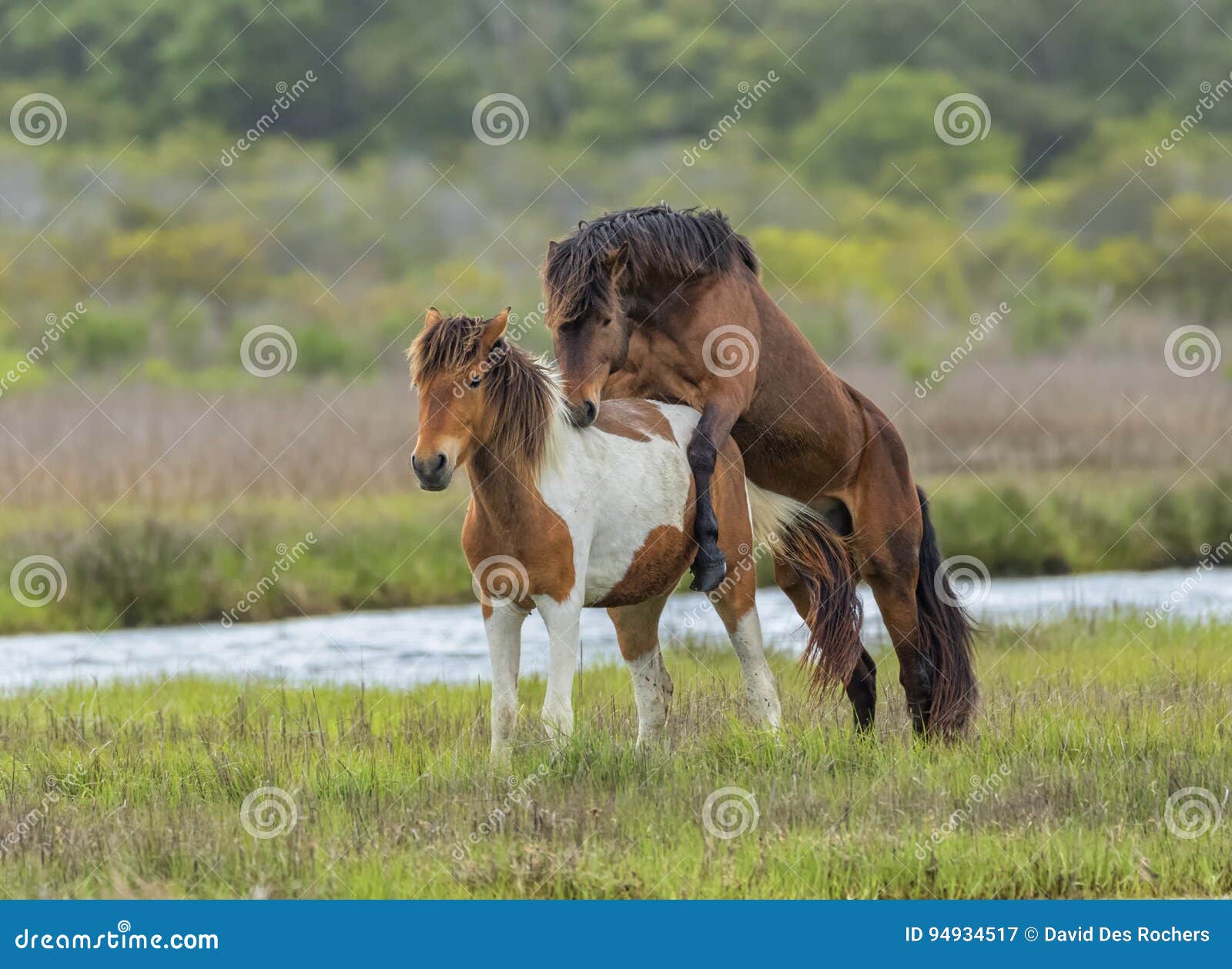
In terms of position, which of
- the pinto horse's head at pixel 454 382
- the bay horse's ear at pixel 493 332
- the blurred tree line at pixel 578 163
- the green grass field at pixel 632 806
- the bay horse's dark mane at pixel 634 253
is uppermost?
the blurred tree line at pixel 578 163

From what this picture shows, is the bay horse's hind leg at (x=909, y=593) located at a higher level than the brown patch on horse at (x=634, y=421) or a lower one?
lower

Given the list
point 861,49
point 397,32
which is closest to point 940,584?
point 397,32

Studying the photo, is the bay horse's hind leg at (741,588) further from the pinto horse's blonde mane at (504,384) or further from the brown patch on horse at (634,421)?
the pinto horse's blonde mane at (504,384)

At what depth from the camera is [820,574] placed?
8336mm

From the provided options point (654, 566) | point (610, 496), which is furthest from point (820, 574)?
→ point (610, 496)

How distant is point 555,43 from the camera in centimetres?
4175

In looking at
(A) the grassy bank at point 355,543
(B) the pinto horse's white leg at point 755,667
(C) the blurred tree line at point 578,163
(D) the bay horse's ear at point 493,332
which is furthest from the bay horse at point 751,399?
(C) the blurred tree line at point 578,163

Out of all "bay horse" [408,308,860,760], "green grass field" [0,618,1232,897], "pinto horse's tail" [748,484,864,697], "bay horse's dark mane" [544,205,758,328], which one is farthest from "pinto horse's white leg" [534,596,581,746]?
"pinto horse's tail" [748,484,864,697]

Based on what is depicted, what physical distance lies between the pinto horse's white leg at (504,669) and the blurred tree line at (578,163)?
21.4 metres

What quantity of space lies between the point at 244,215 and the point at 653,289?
2865 centimetres

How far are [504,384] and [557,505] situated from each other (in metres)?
0.57

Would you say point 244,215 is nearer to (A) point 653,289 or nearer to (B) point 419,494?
(B) point 419,494

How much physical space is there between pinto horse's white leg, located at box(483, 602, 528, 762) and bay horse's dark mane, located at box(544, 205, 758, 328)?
1346 millimetres

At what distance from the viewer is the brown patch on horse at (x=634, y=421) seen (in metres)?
7.45
